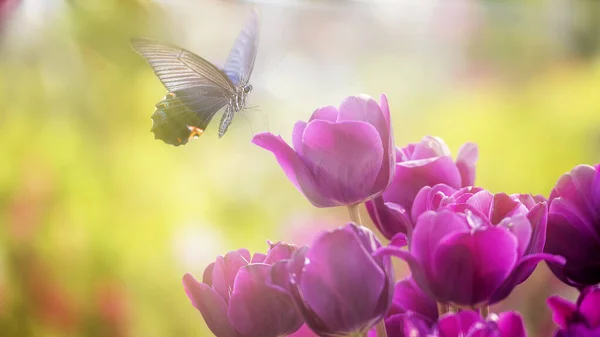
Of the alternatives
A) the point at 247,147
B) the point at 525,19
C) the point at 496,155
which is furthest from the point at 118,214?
the point at 525,19

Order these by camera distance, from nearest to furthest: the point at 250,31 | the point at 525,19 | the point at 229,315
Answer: the point at 229,315, the point at 250,31, the point at 525,19

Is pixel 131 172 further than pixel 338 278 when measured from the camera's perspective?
Yes

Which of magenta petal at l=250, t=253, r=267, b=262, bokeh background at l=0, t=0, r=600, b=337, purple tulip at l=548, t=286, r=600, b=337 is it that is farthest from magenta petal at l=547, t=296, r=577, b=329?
bokeh background at l=0, t=0, r=600, b=337

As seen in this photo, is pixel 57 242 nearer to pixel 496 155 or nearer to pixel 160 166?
pixel 160 166

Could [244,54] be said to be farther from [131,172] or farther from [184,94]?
[131,172]

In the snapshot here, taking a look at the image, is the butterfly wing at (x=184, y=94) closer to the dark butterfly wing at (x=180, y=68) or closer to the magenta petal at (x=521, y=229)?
the dark butterfly wing at (x=180, y=68)

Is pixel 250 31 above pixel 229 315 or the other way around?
above

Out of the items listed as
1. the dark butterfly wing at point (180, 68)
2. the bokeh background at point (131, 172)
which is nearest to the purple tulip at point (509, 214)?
the dark butterfly wing at point (180, 68)

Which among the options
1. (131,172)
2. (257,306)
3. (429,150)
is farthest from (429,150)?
(131,172)
